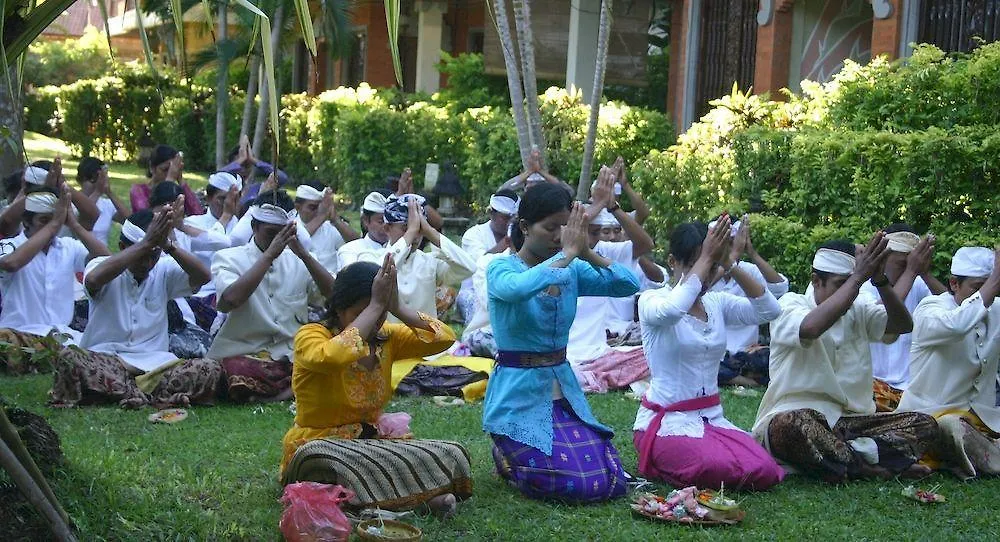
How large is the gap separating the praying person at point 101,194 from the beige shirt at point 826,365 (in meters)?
6.40

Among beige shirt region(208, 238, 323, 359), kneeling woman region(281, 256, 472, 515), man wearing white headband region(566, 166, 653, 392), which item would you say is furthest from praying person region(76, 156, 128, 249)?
kneeling woman region(281, 256, 472, 515)

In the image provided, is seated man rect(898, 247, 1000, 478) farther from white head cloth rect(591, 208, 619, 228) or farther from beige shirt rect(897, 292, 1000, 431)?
white head cloth rect(591, 208, 619, 228)

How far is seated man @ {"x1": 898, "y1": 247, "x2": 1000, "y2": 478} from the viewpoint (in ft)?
20.6

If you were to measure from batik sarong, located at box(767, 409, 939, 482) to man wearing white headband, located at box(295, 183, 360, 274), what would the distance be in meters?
5.13

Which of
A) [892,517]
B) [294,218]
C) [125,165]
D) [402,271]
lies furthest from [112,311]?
[125,165]

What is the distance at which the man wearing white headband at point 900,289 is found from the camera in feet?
22.6

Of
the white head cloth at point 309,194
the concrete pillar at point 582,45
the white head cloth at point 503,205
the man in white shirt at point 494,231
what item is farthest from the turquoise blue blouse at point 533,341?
Result: the concrete pillar at point 582,45

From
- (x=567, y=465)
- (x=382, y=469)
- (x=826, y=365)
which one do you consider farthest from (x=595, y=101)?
(x=382, y=469)

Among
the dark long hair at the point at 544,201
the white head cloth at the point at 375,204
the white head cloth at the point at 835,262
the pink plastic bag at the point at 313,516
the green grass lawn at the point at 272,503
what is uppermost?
the dark long hair at the point at 544,201

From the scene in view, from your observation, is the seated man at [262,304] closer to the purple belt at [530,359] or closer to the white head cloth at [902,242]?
the purple belt at [530,359]

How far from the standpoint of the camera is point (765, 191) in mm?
10312

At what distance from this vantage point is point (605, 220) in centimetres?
895

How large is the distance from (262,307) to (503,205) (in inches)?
100.0

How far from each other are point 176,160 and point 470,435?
18.1 ft
